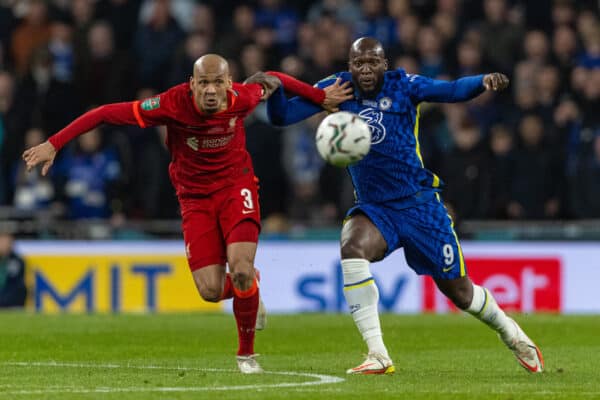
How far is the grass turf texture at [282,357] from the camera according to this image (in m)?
9.16

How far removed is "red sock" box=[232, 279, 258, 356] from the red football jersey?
35.3 inches

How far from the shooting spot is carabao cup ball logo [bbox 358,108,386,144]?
10750 millimetres

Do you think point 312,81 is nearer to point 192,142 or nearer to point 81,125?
point 192,142

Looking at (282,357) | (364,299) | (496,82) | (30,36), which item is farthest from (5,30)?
(496,82)

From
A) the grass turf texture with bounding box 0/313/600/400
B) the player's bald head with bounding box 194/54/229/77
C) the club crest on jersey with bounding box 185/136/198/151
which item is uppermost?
the player's bald head with bounding box 194/54/229/77

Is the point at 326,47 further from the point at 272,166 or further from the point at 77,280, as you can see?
the point at 77,280

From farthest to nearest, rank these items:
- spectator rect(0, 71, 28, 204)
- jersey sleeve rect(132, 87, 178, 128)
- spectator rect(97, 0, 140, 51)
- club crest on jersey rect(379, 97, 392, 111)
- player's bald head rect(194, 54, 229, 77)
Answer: spectator rect(97, 0, 140, 51)
spectator rect(0, 71, 28, 204)
club crest on jersey rect(379, 97, 392, 111)
jersey sleeve rect(132, 87, 178, 128)
player's bald head rect(194, 54, 229, 77)

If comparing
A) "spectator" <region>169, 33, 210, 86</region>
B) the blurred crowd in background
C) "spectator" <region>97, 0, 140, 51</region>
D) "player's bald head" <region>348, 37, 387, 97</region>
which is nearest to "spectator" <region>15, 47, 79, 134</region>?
the blurred crowd in background

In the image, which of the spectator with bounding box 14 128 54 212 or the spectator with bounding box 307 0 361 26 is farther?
the spectator with bounding box 307 0 361 26

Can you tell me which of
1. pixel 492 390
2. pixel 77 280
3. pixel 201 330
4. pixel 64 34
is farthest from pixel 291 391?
pixel 64 34

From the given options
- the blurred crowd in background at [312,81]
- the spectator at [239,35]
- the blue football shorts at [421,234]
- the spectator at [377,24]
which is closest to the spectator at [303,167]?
the blurred crowd in background at [312,81]

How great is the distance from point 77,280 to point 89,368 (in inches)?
372

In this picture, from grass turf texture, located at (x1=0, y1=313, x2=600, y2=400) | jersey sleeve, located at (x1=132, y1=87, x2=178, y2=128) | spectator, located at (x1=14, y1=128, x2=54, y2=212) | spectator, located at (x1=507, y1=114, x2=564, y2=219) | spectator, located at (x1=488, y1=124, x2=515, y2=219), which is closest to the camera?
grass turf texture, located at (x1=0, y1=313, x2=600, y2=400)

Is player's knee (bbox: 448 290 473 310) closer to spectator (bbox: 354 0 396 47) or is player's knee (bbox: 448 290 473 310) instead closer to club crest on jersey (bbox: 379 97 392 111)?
club crest on jersey (bbox: 379 97 392 111)
